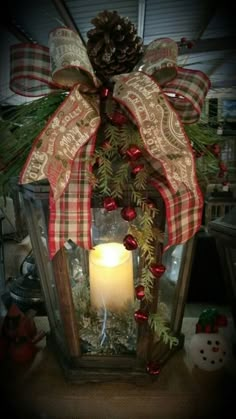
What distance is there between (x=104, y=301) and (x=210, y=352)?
231mm

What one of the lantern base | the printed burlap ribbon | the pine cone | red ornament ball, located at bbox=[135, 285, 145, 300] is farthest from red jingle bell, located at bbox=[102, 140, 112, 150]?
the lantern base

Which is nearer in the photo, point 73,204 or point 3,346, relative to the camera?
point 73,204

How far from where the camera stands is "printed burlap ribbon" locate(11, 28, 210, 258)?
0.38m

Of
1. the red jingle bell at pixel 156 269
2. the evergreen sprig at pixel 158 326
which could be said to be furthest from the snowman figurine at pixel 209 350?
the red jingle bell at pixel 156 269

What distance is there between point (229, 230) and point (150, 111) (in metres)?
0.27

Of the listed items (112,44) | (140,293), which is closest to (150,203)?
(140,293)

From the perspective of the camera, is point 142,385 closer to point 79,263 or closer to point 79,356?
point 79,356

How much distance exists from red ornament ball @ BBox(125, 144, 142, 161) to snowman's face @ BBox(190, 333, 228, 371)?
399mm

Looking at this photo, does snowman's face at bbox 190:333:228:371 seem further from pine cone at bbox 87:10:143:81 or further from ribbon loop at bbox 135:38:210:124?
pine cone at bbox 87:10:143:81

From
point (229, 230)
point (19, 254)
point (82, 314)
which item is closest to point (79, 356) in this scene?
point (82, 314)

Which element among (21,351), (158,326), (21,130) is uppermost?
(21,130)

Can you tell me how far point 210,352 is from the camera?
1.82 ft

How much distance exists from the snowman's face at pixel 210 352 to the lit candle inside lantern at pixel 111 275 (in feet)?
0.58

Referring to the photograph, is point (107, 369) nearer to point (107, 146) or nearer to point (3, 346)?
point (3, 346)
